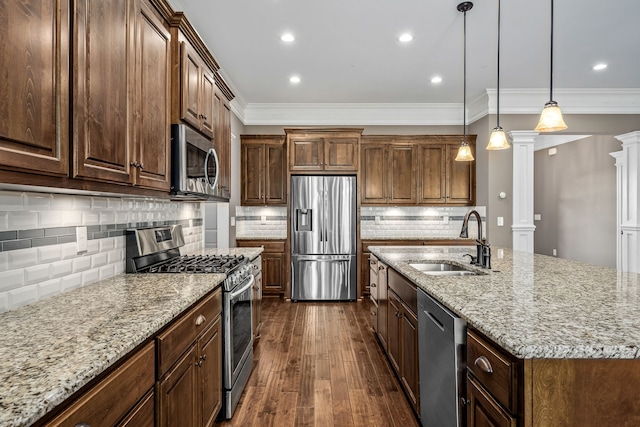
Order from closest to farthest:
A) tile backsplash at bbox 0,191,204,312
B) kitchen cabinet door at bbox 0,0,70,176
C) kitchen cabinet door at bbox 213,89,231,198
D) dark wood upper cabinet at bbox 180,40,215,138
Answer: kitchen cabinet door at bbox 0,0,70,176 < tile backsplash at bbox 0,191,204,312 < dark wood upper cabinet at bbox 180,40,215,138 < kitchen cabinet door at bbox 213,89,231,198

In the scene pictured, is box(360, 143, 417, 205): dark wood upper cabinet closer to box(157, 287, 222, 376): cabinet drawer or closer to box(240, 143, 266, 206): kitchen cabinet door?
box(240, 143, 266, 206): kitchen cabinet door

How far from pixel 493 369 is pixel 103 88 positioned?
178 centimetres

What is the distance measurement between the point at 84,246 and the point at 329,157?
3.64 metres

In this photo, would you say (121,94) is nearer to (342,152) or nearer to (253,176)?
(342,152)

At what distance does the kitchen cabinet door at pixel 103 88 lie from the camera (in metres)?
1.24

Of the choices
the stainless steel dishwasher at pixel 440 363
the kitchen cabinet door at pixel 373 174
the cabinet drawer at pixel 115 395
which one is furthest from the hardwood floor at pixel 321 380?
the kitchen cabinet door at pixel 373 174

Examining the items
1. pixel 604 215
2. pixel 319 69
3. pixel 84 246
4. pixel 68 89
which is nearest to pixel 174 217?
pixel 84 246

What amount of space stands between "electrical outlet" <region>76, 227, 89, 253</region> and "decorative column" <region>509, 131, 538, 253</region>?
4953mm

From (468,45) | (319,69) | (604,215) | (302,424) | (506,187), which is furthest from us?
(604,215)

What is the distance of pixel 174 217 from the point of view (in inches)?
114

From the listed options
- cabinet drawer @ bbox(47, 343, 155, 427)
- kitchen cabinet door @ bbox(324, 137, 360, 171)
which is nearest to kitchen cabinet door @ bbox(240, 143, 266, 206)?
kitchen cabinet door @ bbox(324, 137, 360, 171)

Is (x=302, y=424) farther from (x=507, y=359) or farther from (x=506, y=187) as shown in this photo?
(x=506, y=187)

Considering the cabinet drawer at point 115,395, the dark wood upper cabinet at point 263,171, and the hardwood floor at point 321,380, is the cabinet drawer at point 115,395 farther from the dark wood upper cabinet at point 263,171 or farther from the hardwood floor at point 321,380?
the dark wood upper cabinet at point 263,171

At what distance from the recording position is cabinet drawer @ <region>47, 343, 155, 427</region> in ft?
2.70
